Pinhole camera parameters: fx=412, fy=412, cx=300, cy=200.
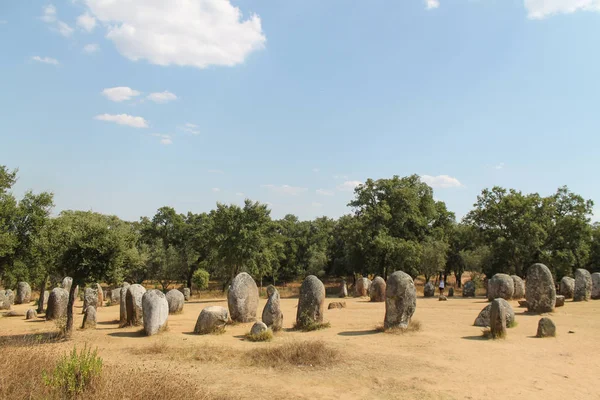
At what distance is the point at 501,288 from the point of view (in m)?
25.3

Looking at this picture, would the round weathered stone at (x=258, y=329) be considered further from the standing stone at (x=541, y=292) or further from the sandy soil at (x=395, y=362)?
the standing stone at (x=541, y=292)

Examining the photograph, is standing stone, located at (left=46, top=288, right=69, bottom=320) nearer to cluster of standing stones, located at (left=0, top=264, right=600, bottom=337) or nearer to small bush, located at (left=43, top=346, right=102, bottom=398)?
cluster of standing stones, located at (left=0, top=264, right=600, bottom=337)

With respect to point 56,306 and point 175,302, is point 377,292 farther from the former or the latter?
point 56,306

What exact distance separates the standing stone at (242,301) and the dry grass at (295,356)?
19.6ft

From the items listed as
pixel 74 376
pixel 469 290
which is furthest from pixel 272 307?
pixel 469 290

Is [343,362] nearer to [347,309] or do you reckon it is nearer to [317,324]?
[317,324]

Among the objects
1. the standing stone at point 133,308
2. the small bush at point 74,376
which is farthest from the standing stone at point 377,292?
the small bush at point 74,376

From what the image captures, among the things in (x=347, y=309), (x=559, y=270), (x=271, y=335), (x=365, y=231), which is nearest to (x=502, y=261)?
(x=559, y=270)

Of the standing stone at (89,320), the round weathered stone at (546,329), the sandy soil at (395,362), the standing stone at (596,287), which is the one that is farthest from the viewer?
the standing stone at (596,287)

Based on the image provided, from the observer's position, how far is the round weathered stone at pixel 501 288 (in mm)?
25266

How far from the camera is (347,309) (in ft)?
75.0

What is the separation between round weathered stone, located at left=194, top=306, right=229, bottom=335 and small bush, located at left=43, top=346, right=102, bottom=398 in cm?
815

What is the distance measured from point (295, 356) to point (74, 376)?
5588 millimetres

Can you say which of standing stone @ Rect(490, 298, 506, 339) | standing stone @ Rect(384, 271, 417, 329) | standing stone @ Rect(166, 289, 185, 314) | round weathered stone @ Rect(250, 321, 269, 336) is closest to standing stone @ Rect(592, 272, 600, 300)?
standing stone @ Rect(490, 298, 506, 339)
